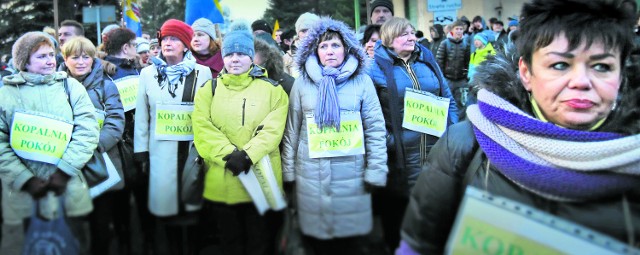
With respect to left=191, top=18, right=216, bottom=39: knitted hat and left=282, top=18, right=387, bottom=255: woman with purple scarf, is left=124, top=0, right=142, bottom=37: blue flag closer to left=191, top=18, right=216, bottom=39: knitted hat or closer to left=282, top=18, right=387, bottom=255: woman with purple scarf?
left=191, top=18, right=216, bottom=39: knitted hat

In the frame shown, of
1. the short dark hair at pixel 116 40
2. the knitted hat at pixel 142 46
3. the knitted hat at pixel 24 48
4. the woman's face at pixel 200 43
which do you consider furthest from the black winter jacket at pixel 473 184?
the knitted hat at pixel 142 46

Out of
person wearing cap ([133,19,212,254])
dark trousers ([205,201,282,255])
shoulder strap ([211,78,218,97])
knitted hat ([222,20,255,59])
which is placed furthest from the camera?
knitted hat ([222,20,255,59])

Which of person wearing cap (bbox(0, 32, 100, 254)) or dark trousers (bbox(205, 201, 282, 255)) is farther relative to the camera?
dark trousers (bbox(205, 201, 282, 255))

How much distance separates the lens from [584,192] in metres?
1.23

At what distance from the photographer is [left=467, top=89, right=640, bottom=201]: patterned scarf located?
4.02 ft

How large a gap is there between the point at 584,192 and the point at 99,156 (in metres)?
2.13

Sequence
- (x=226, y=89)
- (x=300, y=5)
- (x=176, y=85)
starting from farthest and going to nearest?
(x=300, y=5)
(x=176, y=85)
(x=226, y=89)

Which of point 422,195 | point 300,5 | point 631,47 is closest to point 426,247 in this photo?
point 422,195

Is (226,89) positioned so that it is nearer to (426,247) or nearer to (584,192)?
(426,247)

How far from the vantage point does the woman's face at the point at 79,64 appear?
11.0 ft

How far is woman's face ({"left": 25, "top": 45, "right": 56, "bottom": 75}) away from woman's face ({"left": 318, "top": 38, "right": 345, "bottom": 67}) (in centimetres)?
144

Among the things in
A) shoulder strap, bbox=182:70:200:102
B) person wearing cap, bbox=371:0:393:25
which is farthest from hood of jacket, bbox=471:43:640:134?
person wearing cap, bbox=371:0:393:25

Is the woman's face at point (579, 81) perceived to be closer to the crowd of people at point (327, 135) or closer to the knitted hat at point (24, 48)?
the crowd of people at point (327, 135)

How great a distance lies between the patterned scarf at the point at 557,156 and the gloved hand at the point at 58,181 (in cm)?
144
